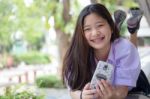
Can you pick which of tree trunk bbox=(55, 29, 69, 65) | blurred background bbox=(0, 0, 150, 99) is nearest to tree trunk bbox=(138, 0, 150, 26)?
blurred background bbox=(0, 0, 150, 99)

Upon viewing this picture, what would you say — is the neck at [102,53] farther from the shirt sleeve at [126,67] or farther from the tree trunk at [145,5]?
the tree trunk at [145,5]

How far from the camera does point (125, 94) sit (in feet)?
4.15

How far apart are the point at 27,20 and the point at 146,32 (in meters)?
6.17

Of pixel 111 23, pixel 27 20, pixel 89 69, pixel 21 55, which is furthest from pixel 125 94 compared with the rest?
pixel 21 55

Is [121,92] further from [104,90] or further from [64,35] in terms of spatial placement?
[64,35]

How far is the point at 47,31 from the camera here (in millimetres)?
8023

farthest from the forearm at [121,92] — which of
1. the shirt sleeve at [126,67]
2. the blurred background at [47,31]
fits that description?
the blurred background at [47,31]

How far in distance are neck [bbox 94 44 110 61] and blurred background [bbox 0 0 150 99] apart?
37 centimetres

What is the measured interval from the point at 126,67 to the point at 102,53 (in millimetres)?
147

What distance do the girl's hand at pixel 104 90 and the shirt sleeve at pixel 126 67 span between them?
8 centimetres

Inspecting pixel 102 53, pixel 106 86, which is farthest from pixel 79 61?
pixel 106 86

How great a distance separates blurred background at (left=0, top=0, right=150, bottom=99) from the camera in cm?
204

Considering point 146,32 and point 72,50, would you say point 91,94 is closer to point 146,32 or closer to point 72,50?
point 72,50

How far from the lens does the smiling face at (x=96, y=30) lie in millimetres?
1239
